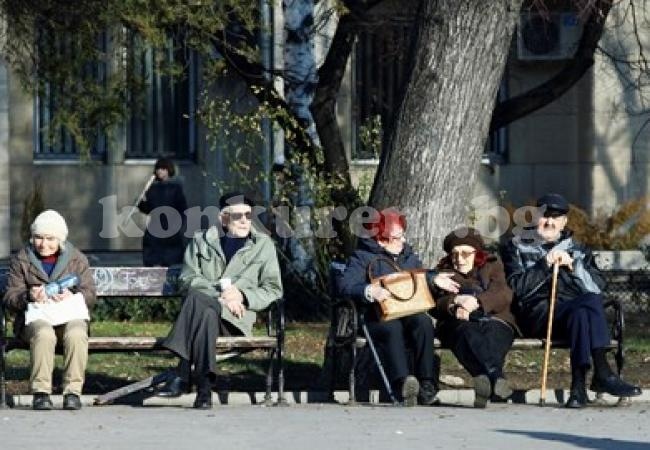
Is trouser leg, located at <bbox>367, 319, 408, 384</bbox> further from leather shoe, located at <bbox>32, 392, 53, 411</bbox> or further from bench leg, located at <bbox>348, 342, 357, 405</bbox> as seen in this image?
leather shoe, located at <bbox>32, 392, 53, 411</bbox>

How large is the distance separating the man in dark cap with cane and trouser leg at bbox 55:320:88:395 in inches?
109

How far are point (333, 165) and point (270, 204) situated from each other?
696mm

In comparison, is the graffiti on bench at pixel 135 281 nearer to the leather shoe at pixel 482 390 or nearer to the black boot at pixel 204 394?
the black boot at pixel 204 394

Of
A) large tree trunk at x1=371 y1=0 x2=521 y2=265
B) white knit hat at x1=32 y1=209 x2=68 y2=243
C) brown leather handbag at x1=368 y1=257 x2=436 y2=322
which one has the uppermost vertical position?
large tree trunk at x1=371 y1=0 x2=521 y2=265

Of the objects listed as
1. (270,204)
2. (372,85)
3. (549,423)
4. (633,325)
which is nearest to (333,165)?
(270,204)

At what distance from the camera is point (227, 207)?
12.1 m

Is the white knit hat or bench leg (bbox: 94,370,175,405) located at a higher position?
the white knit hat

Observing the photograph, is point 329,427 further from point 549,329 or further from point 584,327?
point 584,327

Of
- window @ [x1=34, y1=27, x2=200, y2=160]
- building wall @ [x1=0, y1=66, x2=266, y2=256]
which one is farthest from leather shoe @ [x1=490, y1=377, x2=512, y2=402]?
building wall @ [x1=0, y1=66, x2=266, y2=256]

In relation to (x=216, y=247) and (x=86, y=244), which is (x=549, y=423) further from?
(x=86, y=244)

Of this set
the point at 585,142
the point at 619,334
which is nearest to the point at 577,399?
the point at 619,334

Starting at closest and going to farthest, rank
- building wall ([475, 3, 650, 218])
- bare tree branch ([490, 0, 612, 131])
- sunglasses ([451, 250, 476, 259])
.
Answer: sunglasses ([451, 250, 476, 259]), bare tree branch ([490, 0, 612, 131]), building wall ([475, 3, 650, 218])

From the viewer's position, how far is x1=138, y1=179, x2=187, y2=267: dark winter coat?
63.5ft

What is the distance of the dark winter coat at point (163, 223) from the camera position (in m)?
19.3
